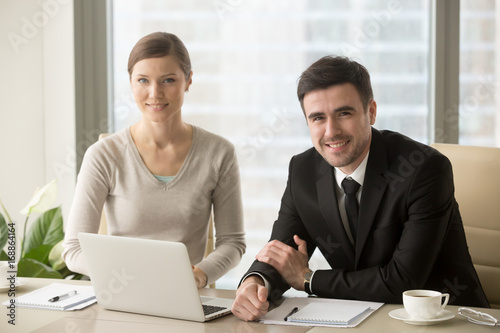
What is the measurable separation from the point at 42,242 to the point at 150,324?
5.81 feet

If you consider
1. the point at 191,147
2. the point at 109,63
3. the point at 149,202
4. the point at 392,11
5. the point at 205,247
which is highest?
the point at 392,11

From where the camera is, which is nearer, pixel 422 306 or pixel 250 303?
pixel 422 306

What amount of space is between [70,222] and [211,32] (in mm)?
1574

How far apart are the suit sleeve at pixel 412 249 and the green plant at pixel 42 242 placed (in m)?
1.51

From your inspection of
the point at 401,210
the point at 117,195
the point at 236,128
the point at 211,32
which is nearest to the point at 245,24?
the point at 211,32

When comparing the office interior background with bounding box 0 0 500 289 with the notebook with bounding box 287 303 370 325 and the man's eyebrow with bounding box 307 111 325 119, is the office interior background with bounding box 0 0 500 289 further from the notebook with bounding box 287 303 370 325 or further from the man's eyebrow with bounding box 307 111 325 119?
the notebook with bounding box 287 303 370 325

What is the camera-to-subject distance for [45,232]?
10.5 ft

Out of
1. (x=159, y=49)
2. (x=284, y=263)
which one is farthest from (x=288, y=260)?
(x=159, y=49)

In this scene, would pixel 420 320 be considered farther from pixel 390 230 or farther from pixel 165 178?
pixel 165 178

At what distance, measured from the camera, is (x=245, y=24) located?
347cm

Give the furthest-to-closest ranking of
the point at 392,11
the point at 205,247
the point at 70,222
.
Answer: the point at 392,11 → the point at 205,247 → the point at 70,222

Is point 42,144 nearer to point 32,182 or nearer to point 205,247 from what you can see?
point 32,182

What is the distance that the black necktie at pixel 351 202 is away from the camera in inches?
77.7

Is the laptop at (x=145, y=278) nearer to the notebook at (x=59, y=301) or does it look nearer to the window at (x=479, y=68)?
the notebook at (x=59, y=301)
